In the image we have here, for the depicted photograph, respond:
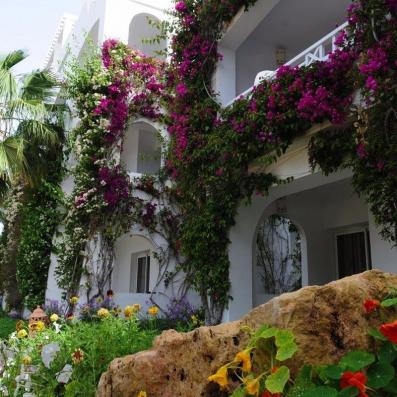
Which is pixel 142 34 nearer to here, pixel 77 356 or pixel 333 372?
pixel 77 356

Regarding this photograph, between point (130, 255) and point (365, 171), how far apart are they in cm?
920

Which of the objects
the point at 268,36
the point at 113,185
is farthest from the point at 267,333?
the point at 268,36

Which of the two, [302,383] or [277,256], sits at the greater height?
[277,256]

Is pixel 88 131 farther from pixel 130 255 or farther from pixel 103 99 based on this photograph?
pixel 130 255

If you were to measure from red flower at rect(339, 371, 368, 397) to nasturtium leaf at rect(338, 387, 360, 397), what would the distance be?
12 mm

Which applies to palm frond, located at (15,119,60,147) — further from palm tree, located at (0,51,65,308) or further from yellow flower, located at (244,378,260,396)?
yellow flower, located at (244,378,260,396)

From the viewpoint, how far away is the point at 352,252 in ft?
31.7

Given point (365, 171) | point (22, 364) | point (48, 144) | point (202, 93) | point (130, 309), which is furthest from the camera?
point (48, 144)

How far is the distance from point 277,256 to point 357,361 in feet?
36.2

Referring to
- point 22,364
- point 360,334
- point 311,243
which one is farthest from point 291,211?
point 360,334

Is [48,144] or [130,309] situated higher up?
[48,144]

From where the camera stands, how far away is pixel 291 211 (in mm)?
9898

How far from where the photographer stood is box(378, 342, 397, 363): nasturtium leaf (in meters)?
1.67

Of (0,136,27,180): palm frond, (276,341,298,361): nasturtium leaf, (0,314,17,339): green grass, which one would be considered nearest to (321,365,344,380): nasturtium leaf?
(276,341,298,361): nasturtium leaf
